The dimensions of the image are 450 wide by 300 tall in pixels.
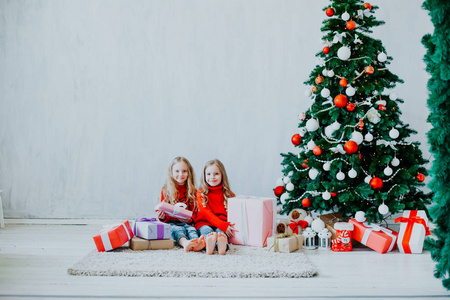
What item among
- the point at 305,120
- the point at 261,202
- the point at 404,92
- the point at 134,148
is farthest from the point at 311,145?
the point at 134,148

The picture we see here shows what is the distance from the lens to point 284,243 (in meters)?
2.96

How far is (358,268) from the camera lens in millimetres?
2648

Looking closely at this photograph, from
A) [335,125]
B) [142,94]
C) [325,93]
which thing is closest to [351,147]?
[335,125]

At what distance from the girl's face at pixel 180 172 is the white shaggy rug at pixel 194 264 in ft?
1.95

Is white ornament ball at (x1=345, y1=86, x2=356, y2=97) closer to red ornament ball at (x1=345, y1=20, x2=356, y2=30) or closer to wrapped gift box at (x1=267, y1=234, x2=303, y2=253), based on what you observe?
red ornament ball at (x1=345, y1=20, x2=356, y2=30)

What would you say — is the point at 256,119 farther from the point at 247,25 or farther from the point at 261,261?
the point at 261,261

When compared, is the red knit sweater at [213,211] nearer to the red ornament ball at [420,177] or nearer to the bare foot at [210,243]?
the bare foot at [210,243]

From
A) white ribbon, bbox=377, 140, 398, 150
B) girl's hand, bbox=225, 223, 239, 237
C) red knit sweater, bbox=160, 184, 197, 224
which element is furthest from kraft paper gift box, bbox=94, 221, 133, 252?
white ribbon, bbox=377, 140, 398, 150

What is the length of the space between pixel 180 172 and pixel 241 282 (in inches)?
50.2

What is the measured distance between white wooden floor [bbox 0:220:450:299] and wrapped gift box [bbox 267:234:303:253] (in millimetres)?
106

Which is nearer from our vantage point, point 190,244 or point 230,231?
point 190,244

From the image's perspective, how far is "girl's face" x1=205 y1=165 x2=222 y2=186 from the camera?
3410 mm

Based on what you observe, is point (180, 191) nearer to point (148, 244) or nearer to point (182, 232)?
point (182, 232)

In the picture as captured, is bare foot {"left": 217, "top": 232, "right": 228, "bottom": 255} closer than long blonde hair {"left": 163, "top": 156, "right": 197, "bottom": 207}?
Yes
